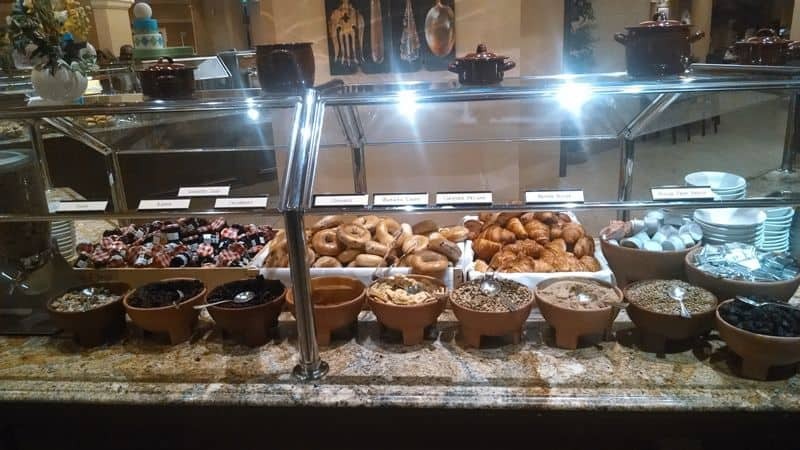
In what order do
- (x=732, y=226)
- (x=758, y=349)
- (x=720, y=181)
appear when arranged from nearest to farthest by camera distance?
(x=758, y=349)
(x=732, y=226)
(x=720, y=181)

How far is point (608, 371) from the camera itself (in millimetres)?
1370

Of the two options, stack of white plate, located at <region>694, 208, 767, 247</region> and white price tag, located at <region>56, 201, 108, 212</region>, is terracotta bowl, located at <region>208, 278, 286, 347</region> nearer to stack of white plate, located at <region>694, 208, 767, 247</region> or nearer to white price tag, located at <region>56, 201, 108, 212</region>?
white price tag, located at <region>56, 201, 108, 212</region>

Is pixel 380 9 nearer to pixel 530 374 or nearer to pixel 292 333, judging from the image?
pixel 292 333

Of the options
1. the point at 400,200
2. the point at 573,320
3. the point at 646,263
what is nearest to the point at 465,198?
the point at 400,200

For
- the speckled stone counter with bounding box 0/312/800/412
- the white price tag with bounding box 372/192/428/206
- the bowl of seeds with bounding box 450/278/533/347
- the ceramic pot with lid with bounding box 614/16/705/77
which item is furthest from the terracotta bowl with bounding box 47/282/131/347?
the ceramic pot with lid with bounding box 614/16/705/77

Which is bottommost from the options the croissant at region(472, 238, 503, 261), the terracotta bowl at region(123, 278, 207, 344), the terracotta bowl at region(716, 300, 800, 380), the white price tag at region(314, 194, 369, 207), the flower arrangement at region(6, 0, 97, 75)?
the terracotta bowl at region(716, 300, 800, 380)

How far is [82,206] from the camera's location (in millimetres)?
1477

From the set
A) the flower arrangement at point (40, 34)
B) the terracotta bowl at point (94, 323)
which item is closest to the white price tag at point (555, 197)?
the terracotta bowl at point (94, 323)

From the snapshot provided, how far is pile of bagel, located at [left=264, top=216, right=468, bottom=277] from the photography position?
170 cm

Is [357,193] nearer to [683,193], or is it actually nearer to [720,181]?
[683,193]

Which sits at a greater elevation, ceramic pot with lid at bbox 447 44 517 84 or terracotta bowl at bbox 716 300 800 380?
ceramic pot with lid at bbox 447 44 517 84

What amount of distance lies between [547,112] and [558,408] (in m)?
2.23

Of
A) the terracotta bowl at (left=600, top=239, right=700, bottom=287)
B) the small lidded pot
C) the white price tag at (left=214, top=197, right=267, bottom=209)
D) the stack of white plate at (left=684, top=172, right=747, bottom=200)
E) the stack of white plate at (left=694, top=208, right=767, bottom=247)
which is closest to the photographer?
the white price tag at (left=214, top=197, right=267, bottom=209)

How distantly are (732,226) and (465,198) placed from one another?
939mm
